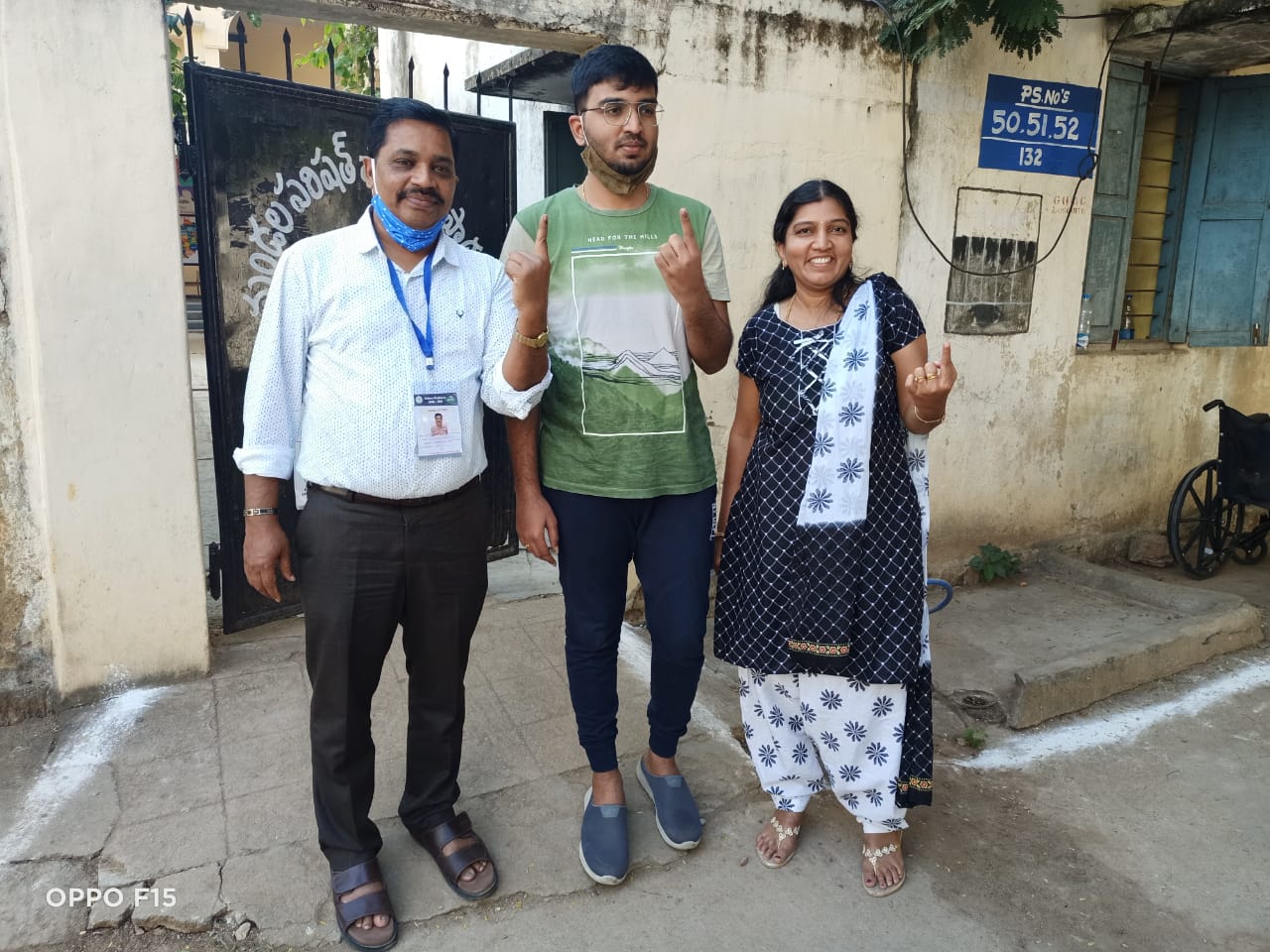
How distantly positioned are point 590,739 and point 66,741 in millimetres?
1846

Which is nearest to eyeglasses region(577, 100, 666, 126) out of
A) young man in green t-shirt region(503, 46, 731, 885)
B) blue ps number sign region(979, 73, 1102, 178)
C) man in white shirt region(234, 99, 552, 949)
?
young man in green t-shirt region(503, 46, 731, 885)

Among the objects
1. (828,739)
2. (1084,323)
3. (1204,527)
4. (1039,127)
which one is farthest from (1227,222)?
(828,739)

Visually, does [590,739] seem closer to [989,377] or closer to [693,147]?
[693,147]

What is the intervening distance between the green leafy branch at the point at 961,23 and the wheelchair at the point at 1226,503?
Answer: 7.69 feet

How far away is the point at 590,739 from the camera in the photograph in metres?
2.60

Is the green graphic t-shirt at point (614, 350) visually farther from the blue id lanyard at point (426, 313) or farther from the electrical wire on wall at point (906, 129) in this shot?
the electrical wire on wall at point (906, 129)

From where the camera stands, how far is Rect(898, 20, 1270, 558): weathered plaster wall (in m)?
4.73

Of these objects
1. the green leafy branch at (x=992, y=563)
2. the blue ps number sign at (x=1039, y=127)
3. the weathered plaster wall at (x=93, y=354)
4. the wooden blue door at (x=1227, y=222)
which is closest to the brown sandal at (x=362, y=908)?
the weathered plaster wall at (x=93, y=354)

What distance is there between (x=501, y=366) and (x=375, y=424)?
33 cm

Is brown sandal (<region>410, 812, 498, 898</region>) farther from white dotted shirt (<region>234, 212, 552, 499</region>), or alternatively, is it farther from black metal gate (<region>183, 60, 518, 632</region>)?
black metal gate (<region>183, 60, 518, 632</region>)

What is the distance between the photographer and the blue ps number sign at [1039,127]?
4812mm

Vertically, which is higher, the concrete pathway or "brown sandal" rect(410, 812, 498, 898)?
"brown sandal" rect(410, 812, 498, 898)

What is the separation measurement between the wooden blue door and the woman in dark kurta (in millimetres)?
4394

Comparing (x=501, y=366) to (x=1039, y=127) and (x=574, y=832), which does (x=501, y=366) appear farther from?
(x=1039, y=127)
